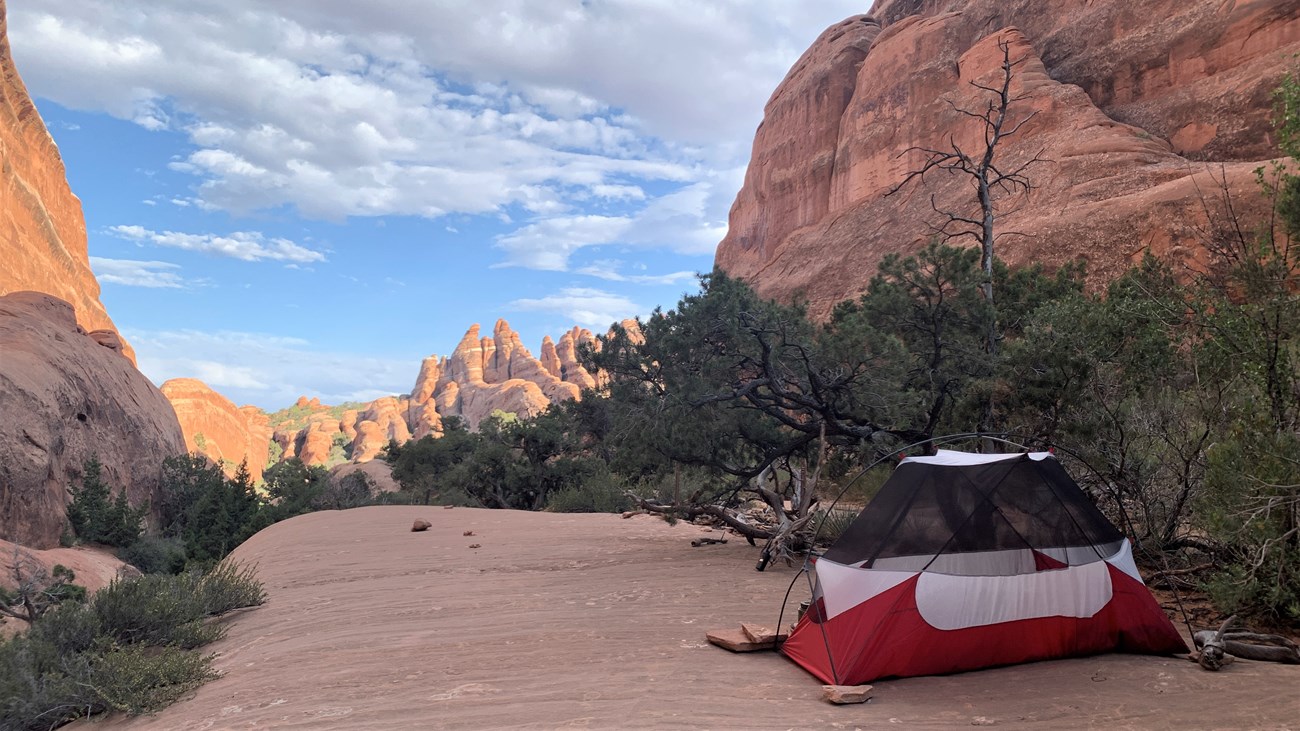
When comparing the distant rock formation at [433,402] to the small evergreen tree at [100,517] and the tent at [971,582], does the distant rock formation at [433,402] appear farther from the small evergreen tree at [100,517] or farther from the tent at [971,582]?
the tent at [971,582]

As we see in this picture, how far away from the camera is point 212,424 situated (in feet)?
249

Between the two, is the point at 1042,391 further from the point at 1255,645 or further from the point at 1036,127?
the point at 1036,127

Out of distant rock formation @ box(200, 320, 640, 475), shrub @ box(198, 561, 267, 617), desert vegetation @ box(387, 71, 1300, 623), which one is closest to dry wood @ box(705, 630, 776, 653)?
desert vegetation @ box(387, 71, 1300, 623)

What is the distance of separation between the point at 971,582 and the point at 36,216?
57.4 meters

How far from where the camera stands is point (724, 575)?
32.6 feet

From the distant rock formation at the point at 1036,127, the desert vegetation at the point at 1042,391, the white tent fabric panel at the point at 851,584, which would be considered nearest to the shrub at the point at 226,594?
the desert vegetation at the point at 1042,391

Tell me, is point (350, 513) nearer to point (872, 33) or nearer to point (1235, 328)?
point (1235, 328)

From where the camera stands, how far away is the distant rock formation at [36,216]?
40750 millimetres

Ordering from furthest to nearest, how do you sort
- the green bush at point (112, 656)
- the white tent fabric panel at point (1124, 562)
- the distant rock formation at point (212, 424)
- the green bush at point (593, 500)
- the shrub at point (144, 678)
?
1. the distant rock formation at point (212, 424)
2. the green bush at point (593, 500)
3. the white tent fabric panel at point (1124, 562)
4. the green bush at point (112, 656)
5. the shrub at point (144, 678)

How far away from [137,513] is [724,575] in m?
18.3

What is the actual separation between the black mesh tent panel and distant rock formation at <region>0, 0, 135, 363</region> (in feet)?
146

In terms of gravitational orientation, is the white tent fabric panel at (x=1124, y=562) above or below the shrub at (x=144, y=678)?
above

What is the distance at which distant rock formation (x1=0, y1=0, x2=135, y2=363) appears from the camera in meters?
40.8

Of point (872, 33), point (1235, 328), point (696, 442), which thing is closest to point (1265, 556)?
point (1235, 328)
